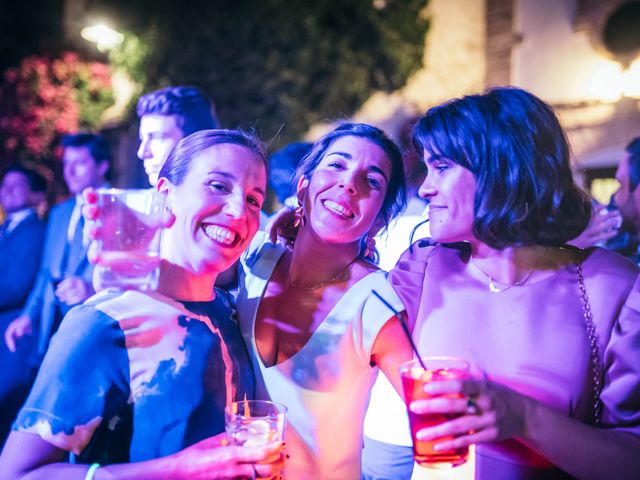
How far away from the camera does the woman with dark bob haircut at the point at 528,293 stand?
1.48 meters

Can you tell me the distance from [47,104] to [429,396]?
8391 millimetres

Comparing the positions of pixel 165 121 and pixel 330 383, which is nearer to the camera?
pixel 330 383

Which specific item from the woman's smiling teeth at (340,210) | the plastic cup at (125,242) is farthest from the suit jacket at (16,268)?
the woman's smiling teeth at (340,210)

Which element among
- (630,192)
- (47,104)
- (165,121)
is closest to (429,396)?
(165,121)

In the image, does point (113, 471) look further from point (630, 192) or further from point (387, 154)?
point (630, 192)

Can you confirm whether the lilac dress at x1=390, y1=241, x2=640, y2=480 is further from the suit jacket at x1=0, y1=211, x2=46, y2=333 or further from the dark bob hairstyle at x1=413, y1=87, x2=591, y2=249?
the suit jacket at x1=0, y1=211, x2=46, y2=333

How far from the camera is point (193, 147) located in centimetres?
166

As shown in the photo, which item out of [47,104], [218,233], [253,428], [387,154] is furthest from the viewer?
[47,104]

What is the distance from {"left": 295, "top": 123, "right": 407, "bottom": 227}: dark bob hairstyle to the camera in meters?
1.86

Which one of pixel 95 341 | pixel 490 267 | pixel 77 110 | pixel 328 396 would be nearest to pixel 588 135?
pixel 490 267

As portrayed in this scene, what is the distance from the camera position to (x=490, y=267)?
1.71 m

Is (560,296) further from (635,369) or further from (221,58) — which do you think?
(221,58)

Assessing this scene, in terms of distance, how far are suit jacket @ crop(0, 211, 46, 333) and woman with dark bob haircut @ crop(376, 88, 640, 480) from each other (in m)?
3.23

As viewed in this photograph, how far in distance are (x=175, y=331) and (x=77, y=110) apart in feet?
25.6
